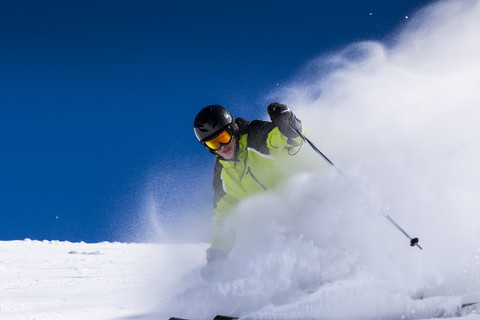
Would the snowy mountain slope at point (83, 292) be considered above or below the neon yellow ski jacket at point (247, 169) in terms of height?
below

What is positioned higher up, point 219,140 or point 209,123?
point 209,123

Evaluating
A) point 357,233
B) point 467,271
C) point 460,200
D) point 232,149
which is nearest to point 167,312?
point 232,149

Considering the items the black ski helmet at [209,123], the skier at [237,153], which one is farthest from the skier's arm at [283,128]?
the black ski helmet at [209,123]

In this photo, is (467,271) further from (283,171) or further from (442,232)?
(283,171)

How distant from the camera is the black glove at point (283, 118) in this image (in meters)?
3.84

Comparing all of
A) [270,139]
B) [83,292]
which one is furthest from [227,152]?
[83,292]

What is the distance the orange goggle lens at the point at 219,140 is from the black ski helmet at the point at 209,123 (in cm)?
5

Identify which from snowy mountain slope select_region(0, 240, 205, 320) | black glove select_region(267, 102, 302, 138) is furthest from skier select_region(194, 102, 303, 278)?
snowy mountain slope select_region(0, 240, 205, 320)

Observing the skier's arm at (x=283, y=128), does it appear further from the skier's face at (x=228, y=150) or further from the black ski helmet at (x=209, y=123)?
the black ski helmet at (x=209, y=123)

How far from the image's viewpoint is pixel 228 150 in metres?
4.27

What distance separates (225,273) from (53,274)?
15.1 ft

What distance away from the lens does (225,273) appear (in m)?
4.19

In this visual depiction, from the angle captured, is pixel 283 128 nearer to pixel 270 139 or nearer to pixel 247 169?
pixel 270 139

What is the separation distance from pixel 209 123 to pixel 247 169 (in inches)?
30.0
